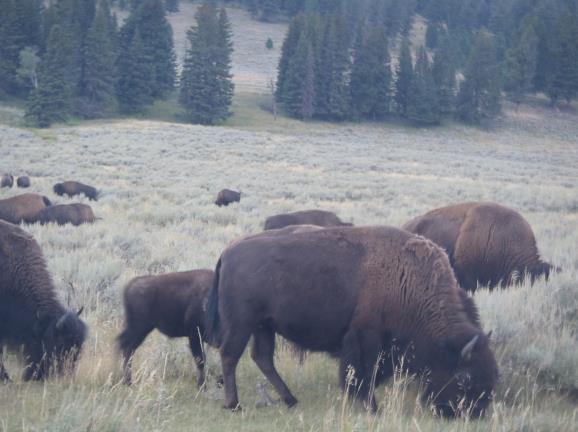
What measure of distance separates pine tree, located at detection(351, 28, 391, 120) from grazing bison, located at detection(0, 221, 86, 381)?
69622 mm

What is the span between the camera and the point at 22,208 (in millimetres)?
16875

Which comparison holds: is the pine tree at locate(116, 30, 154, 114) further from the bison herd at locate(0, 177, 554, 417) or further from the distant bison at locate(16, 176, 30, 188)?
the bison herd at locate(0, 177, 554, 417)

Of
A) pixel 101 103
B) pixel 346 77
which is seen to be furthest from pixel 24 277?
pixel 346 77

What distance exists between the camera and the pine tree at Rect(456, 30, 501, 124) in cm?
7794

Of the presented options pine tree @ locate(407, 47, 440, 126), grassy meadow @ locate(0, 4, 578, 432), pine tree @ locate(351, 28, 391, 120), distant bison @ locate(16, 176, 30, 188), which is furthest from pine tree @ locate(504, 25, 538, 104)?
distant bison @ locate(16, 176, 30, 188)

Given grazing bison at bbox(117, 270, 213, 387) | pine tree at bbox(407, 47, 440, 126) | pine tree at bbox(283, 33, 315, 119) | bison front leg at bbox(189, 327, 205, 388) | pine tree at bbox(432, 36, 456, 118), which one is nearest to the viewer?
bison front leg at bbox(189, 327, 205, 388)

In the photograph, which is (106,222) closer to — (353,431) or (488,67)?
(353,431)

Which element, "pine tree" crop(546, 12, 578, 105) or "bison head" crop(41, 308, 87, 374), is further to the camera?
"pine tree" crop(546, 12, 578, 105)

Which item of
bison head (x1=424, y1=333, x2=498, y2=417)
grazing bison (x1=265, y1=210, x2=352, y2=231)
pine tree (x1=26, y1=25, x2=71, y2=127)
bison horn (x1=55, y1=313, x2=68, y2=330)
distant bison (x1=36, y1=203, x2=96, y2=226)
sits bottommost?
pine tree (x1=26, y1=25, x2=71, y2=127)

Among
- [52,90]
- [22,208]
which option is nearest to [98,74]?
[52,90]

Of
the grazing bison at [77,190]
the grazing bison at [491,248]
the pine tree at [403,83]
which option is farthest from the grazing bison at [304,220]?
the pine tree at [403,83]

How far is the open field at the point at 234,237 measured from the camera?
16.5 feet

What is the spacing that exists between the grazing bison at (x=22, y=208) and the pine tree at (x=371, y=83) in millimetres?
59681

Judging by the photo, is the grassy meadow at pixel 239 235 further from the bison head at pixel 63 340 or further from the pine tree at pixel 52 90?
the pine tree at pixel 52 90
